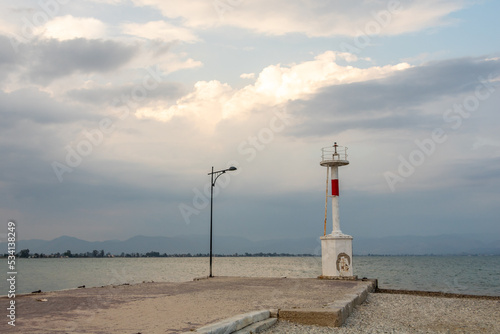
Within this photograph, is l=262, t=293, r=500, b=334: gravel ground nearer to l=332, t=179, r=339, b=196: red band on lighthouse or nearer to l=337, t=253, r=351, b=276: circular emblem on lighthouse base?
l=337, t=253, r=351, b=276: circular emblem on lighthouse base

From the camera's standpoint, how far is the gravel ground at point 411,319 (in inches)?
398

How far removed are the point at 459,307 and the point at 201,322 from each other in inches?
469

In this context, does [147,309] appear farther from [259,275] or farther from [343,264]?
[259,275]

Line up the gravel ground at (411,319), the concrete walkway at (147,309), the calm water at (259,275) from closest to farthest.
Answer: the concrete walkway at (147,309) < the gravel ground at (411,319) < the calm water at (259,275)

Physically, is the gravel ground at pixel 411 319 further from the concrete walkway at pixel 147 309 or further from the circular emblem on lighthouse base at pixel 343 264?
the circular emblem on lighthouse base at pixel 343 264

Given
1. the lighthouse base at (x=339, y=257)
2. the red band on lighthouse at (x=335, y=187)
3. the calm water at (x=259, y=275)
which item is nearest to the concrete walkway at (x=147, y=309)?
the lighthouse base at (x=339, y=257)

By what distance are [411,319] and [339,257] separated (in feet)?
38.2

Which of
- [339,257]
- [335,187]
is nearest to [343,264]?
[339,257]

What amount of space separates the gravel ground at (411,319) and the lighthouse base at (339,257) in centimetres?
670

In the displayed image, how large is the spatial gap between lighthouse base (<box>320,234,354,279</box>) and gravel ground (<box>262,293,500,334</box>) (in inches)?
264

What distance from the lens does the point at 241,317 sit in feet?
29.4

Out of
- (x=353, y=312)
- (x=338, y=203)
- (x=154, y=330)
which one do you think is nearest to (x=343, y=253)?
(x=338, y=203)

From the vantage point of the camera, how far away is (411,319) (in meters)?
12.6

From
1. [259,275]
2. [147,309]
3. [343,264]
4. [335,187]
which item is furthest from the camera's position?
[259,275]
